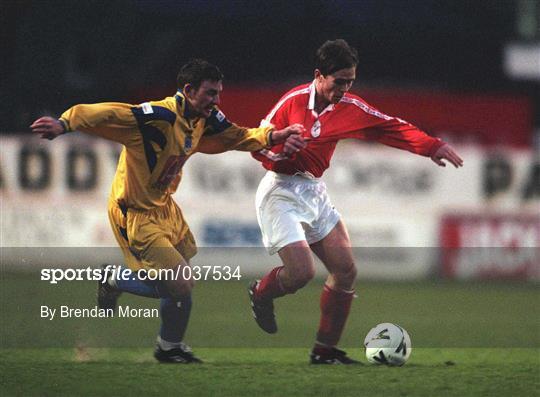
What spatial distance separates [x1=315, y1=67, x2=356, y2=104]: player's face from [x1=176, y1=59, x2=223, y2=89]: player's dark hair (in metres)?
0.76

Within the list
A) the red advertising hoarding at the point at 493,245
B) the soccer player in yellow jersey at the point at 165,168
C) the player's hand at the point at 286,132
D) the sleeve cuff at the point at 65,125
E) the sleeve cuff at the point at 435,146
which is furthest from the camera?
the red advertising hoarding at the point at 493,245

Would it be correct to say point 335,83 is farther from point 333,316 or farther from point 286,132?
point 333,316

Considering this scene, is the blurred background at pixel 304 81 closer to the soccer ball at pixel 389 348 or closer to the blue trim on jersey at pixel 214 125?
the soccer ball at pixel 389 348

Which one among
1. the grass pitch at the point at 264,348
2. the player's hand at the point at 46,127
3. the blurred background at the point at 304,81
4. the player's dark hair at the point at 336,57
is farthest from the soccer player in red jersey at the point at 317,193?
the blurred background at the point at 304,81

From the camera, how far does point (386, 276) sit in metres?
14.9

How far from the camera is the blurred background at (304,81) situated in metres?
14.4

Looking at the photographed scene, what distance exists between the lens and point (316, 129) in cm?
796

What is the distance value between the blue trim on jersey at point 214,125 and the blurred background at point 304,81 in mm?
6412

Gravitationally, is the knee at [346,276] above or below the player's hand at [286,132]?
below

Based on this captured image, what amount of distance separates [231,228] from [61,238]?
78.0 inches

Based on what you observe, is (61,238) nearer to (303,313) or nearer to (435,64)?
(303,313)

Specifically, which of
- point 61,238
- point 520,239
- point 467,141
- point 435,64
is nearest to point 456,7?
point 435,64

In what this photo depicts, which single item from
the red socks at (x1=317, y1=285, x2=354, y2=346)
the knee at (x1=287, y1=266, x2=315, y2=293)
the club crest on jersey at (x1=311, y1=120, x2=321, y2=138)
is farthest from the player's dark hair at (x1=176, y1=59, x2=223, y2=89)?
the red socks at (x1=317, y1=285, x2=354, y2=346)

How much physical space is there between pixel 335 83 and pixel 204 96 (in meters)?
0.88
